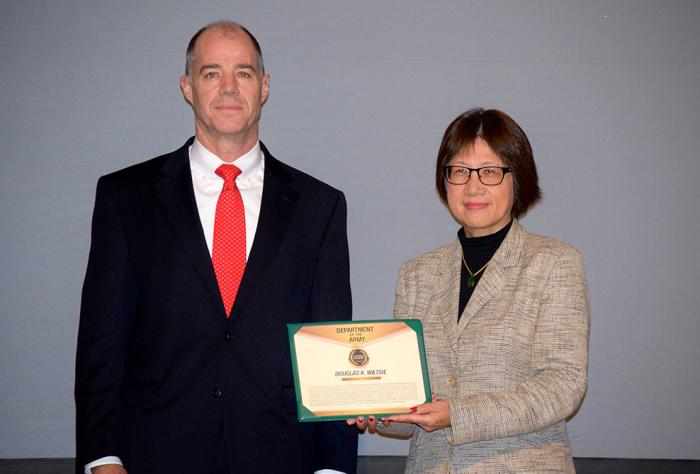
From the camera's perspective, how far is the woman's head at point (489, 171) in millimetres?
2338

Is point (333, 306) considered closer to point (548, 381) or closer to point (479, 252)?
point (479, 252)

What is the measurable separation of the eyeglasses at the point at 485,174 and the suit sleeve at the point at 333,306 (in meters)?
0.44

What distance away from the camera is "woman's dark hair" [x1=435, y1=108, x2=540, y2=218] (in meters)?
2.35

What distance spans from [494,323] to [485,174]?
0.50 meters

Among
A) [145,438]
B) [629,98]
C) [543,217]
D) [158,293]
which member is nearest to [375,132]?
[543,217]

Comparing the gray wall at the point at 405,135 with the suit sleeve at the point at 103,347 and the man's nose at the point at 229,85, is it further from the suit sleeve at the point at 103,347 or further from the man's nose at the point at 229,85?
the suit sleeve at the point at 103,347

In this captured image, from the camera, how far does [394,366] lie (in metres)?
2.05

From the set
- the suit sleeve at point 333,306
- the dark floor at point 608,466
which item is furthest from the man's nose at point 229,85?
the dark floor at point 608,466

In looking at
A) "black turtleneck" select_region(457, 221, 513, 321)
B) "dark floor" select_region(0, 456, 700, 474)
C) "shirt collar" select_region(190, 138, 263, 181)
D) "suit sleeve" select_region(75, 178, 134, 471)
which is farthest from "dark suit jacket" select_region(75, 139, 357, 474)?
"dark floor" select_region(0, 456, 700, 474)

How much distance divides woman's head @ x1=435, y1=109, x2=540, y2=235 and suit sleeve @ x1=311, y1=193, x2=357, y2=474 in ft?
1.35

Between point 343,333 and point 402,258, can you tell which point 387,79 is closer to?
point 402,258

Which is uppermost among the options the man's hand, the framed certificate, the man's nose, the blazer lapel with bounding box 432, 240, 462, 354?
the man's nose

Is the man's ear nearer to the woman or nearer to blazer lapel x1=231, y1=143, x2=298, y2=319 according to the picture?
blazer lapel x1=231, y1=143, x2=298, y2=319

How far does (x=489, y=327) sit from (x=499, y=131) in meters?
0.65
